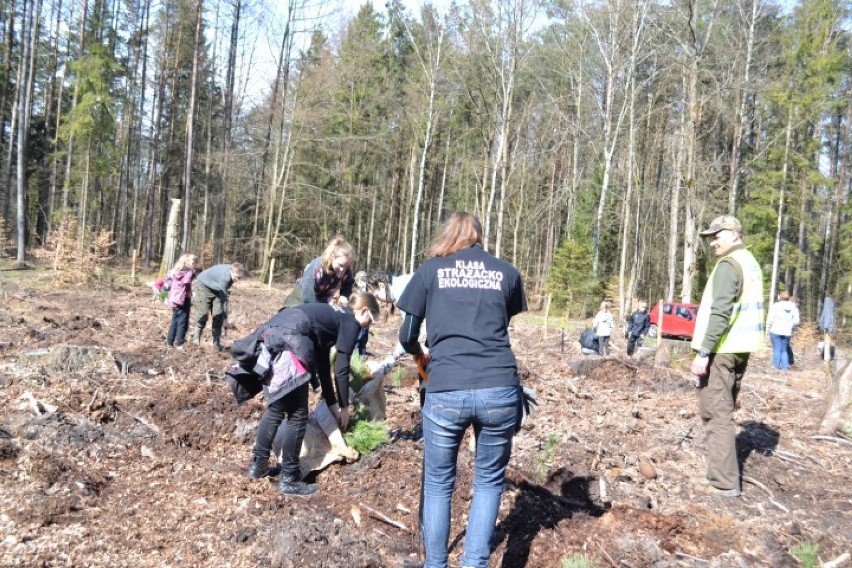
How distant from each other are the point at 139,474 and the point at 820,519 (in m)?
4.47

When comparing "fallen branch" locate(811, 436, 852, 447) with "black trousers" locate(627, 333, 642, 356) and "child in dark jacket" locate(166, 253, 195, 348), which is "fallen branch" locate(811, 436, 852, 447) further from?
"child in dark jacket" locate(166, 253, 195, 348)

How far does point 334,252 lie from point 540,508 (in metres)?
2.48

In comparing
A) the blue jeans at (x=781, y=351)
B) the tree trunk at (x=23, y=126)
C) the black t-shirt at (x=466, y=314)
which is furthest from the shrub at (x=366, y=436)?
the tree trunk at (x=23, y=126)

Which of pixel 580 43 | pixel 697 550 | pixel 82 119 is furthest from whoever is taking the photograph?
pixel 580 43

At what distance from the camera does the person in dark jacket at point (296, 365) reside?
3850mm

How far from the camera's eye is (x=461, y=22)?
80.4 feet

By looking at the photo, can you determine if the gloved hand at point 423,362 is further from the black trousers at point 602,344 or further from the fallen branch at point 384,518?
the black trousers at point 602,344

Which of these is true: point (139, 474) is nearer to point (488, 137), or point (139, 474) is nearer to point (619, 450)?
point (619, 450)

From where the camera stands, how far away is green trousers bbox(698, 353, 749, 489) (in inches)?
168

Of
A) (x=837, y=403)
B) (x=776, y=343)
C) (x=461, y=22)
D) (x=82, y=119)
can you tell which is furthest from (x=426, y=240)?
(x=837, y=403)

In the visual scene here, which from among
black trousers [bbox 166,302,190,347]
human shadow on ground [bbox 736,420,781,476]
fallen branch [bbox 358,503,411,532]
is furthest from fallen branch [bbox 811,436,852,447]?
black trousers [bbox 166,302,190,347]

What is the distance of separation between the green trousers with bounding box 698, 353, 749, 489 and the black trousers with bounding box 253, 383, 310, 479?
9.28ft

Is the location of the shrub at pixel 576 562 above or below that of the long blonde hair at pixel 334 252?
below

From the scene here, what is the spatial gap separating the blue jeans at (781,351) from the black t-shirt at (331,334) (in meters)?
11.1
